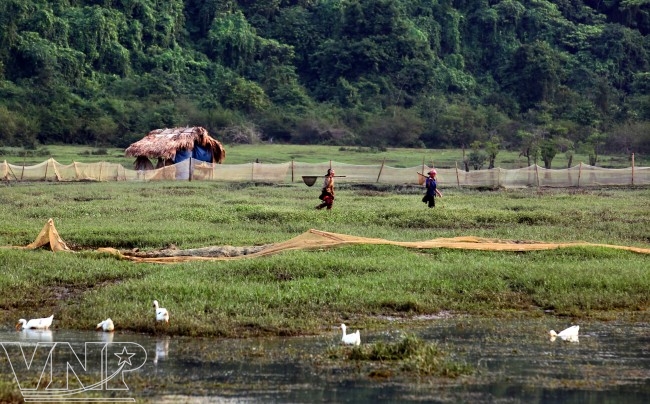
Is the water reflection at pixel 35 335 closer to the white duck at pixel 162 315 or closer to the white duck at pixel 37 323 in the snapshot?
the white duck at pixel 37 323

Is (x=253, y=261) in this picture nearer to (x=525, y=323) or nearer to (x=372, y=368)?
(x=525, y=323)

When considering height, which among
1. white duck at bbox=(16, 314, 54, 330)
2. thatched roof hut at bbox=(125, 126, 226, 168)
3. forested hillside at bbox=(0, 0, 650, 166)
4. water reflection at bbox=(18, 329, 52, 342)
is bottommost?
water reflection at bbox=(18, 329, 52, 342)

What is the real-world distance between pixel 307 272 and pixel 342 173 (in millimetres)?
22931

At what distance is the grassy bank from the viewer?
13.7 m

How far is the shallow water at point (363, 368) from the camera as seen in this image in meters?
10.1

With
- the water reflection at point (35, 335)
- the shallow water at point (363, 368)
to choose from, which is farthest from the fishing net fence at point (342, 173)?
the water reflection at point (35, 335)

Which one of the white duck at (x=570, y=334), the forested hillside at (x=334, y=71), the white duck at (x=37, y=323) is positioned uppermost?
the forested hillside at (x=334, y=71)

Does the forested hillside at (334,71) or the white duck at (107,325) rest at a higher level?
the forested hillside at (334,71)

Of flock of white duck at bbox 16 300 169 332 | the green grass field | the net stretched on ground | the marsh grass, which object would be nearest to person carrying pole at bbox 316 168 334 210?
the net stretched on ground

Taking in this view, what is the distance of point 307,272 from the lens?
51.3ft

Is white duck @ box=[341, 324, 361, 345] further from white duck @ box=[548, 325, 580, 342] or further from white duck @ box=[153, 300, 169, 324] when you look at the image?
white duck @ box=[548, 325, 580, 342]

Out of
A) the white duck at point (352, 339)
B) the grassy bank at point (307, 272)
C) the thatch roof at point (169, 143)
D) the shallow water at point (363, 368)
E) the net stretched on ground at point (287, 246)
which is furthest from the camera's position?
the thatch roof at point (169, 143)

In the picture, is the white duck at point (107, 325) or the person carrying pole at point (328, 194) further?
the person carrying pole at point (328, 194)

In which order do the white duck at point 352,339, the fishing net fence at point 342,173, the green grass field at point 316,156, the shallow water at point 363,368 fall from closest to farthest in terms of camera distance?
1. the shallow water at point 363,368
2. the white duck at point 352,339
3. the fishing net fence at point 342,173
4. the green grass field at point 316,156
